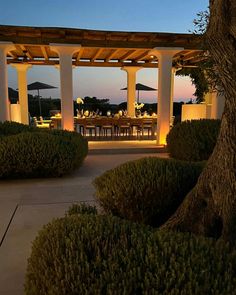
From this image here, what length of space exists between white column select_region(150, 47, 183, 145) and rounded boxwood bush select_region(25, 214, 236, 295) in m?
8.31

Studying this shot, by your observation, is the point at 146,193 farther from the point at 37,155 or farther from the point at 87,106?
the point at 87,106

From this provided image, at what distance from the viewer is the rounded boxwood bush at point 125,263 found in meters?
1.70

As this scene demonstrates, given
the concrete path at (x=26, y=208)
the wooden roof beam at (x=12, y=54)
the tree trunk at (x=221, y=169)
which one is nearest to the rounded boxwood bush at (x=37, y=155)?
the concrete path at (x=26, y=208)

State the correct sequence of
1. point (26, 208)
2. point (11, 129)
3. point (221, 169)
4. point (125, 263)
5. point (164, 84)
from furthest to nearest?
1. point (164, 84)
2. point (11, 129)
3. point (26, 208)
4. point (221, 169)
5. point (125, 263)

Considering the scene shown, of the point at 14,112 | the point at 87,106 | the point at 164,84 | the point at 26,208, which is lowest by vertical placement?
the point at 26,208

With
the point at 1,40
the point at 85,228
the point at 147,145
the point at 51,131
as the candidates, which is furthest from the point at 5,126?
the point at 85,228

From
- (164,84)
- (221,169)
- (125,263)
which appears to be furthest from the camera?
(164,84)

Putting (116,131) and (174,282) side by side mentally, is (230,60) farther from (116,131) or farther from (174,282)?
(116,131)

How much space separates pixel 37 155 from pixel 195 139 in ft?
12.9

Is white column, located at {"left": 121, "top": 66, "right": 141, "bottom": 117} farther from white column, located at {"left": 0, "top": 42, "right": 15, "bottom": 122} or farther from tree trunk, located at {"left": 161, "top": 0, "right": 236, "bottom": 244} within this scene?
tree trunk, located at {"left": 161, "top": 0, "right": 236, "bottom": 244}

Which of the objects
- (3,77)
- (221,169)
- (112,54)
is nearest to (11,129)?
(3,77)

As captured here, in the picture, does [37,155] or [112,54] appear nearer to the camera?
[37,155]

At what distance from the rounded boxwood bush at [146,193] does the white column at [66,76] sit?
6335mm

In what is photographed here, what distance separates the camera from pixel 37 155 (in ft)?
20.2
